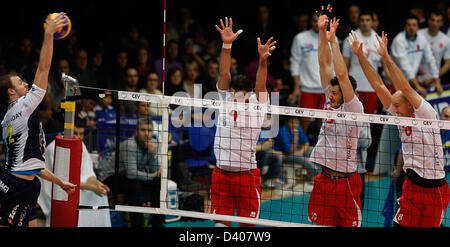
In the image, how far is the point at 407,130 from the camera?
25.8 feet

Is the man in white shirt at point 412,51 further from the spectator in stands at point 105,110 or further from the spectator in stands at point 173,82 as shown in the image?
the spectator in stands at point 105,110

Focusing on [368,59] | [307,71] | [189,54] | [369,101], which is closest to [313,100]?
[307,71]

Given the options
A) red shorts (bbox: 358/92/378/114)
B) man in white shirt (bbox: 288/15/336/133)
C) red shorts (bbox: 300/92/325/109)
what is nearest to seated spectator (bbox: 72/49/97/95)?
man in white shirt (bbox: 288/15/336/133)

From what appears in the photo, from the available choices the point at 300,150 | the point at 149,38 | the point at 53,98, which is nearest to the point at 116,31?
the point at 149,38

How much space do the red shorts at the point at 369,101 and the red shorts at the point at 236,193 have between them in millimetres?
5126

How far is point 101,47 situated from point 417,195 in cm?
841

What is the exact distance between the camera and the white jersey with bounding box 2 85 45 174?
24.5ft

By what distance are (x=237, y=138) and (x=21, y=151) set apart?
8.53 feet

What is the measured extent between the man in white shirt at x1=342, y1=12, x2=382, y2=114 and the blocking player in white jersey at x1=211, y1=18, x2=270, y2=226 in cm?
475

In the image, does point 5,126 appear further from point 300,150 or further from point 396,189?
point 300,150

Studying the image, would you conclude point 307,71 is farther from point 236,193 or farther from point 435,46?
point 236,193

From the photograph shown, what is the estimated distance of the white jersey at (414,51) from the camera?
522 inches

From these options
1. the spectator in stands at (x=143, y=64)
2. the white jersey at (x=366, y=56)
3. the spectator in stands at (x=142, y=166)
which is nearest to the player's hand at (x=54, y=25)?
the spectator in stands at (x=142, y=166)

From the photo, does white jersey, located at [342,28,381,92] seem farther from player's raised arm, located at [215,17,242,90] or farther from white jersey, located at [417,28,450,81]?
player's raised arm, located at [215,17,242,90]
